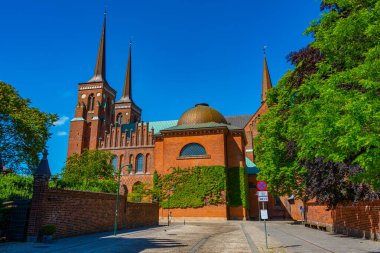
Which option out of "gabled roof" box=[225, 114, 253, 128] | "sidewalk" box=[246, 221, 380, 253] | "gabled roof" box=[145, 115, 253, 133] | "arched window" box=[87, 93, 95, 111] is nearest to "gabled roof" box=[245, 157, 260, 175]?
"gabled roof" box=[145, 115, 253, 133]

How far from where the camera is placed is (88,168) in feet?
104

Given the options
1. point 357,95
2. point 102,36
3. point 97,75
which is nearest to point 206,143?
point 357,95

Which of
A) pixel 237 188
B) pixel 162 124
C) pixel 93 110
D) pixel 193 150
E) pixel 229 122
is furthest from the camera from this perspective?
pixel 229 122

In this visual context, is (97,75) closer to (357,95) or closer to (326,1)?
(326,1)

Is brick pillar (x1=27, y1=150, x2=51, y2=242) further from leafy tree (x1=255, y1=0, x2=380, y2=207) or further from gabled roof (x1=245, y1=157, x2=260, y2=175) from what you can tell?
gabled roof (x1=245, y1=157, x2=260, y2=175)

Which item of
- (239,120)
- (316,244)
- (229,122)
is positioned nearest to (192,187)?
(316,244)

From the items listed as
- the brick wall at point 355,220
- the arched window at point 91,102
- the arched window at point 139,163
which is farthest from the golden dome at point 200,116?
the arched window at point 91,102

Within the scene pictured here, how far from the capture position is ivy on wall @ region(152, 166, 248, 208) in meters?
33.4

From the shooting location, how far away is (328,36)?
31.6 ft

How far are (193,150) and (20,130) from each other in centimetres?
1910

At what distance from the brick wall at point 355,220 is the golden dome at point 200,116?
19.3 metres

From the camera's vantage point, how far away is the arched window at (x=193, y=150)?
35.6 metres

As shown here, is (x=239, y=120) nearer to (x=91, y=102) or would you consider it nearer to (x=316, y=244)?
(x=91, y=102)

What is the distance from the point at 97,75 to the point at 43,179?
160 feet
